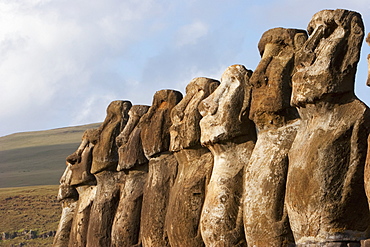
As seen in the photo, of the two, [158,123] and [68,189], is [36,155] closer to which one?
[68,189]

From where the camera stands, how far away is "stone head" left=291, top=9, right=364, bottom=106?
8.59m

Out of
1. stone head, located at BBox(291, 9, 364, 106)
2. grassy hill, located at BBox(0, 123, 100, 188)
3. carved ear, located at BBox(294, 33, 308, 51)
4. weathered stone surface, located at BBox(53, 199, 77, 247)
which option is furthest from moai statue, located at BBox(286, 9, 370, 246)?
grassy hill, located at BBox(0, 123, 100, 188)

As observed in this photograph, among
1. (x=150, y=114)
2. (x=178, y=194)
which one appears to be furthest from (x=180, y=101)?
(x=178, y=194)

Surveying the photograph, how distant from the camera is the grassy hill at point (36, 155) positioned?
2621 inches

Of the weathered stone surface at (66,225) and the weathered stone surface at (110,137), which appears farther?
the weathered stone surface at (66,225)

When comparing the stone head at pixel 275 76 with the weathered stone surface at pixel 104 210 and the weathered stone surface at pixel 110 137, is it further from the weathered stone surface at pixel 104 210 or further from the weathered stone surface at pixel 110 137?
the weathered stone surface at pixel 110 137

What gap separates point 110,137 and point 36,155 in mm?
72556

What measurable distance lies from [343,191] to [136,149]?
5.38 meters

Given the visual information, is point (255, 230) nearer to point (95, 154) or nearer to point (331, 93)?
point (331, 93)

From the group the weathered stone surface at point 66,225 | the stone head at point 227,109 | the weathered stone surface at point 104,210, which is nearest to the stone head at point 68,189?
the weathered stone surface at point 66,225

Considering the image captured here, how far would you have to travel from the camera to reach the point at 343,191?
27.2 ft

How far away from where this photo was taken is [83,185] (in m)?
15.2

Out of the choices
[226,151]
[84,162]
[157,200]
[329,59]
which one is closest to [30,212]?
[84,162]

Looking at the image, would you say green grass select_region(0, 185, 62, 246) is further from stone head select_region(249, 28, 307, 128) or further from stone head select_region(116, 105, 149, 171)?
stone head select_region(249, 28, 307, 128)
